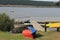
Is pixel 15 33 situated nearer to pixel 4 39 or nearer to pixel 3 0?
pixel 4 39

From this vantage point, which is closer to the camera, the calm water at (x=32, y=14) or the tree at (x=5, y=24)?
the tree at (x=5, y=24)

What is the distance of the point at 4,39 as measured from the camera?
814 centimetres

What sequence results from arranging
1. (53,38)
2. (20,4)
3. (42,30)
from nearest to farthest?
(53,38), (42,30), (20,4)

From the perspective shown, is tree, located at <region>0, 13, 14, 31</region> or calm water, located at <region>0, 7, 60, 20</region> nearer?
tree, located at <region>0, 13, 14, 31</region>

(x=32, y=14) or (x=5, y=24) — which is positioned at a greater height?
(x=5, y=24)

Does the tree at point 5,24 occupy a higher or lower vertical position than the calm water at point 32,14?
higher

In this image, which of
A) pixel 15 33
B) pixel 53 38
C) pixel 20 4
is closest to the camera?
pixel 53 38

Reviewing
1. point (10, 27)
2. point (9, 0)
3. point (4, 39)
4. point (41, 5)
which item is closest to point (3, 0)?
point (9, 0)

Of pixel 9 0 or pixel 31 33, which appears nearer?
pixel 31 33

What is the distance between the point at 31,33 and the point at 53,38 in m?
0.84

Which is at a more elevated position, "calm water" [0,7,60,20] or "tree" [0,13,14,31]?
"tree" [0,13,14,31]

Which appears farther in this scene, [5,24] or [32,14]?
[32,14]

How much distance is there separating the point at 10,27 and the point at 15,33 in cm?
119

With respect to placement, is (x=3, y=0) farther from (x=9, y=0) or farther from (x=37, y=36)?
(x=37, y=36)
